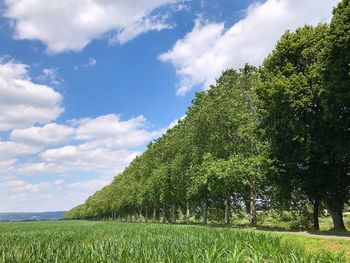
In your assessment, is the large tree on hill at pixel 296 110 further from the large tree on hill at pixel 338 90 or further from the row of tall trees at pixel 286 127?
the large tree on hill at pixel 338 90

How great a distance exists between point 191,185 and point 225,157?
27.3 feet

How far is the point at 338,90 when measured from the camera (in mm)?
25828

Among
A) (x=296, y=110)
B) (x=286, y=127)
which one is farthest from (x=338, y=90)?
(x=286, y=127)

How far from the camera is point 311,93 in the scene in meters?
30.9

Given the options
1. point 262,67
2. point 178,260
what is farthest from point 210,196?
point 178,260

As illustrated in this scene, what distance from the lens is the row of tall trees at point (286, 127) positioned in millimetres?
27312

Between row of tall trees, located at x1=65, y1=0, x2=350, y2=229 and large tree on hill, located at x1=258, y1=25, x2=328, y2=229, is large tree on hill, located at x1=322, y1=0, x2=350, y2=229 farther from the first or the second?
large tree on hill, located at x1=258, y1=25, x2=328, y2=229

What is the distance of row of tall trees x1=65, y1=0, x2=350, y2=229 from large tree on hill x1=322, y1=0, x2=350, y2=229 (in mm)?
59

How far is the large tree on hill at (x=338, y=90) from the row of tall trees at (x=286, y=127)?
0.06m

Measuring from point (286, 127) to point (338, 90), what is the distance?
781 cm

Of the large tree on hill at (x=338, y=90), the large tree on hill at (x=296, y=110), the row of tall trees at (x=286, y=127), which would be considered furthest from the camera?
the large tree on hill at (x=296, y=110)

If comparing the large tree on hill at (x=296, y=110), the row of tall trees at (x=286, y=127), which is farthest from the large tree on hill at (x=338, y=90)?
the large tree on hill at (x=296, y=110)

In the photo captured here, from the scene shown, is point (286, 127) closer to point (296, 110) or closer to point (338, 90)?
point (296, 110)

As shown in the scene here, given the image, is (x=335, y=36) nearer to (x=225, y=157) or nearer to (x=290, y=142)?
(x=290, y=142)
